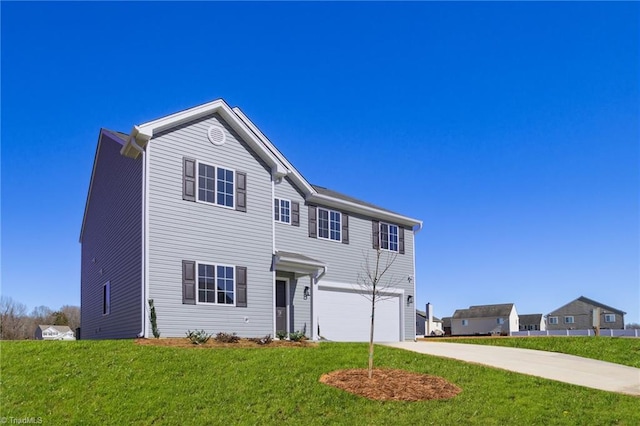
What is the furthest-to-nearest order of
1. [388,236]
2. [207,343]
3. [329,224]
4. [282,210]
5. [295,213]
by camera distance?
[388,236], [329,224], [295,213], [282,210], [207,343]

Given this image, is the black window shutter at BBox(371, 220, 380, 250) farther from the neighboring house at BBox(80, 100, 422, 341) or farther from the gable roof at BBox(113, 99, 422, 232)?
the neighboring house at BBox(80, 100, 422, 341)

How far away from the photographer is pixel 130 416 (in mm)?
9492

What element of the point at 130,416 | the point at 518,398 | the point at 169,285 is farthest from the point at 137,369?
the point at 518,398

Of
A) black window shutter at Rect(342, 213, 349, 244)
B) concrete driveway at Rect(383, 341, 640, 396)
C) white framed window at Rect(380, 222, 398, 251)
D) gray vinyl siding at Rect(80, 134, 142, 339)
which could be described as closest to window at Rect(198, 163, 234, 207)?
gray vinyl siding at Rect(80, 134, 142, 339)

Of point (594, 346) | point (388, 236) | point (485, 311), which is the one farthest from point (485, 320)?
point (594, 346)

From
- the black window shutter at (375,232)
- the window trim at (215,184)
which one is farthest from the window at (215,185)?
the black window shutter at (375,232)

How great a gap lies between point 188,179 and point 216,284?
323 cm

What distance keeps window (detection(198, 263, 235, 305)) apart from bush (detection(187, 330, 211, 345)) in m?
0.95

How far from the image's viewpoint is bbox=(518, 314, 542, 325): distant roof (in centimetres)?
7556

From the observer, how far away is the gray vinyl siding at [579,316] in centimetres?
6750

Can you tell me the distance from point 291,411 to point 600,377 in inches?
352

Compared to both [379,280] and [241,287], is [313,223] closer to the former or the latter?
[379,280]

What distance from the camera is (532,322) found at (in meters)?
75.4

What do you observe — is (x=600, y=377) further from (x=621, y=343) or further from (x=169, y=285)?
(x=169, y=285)
